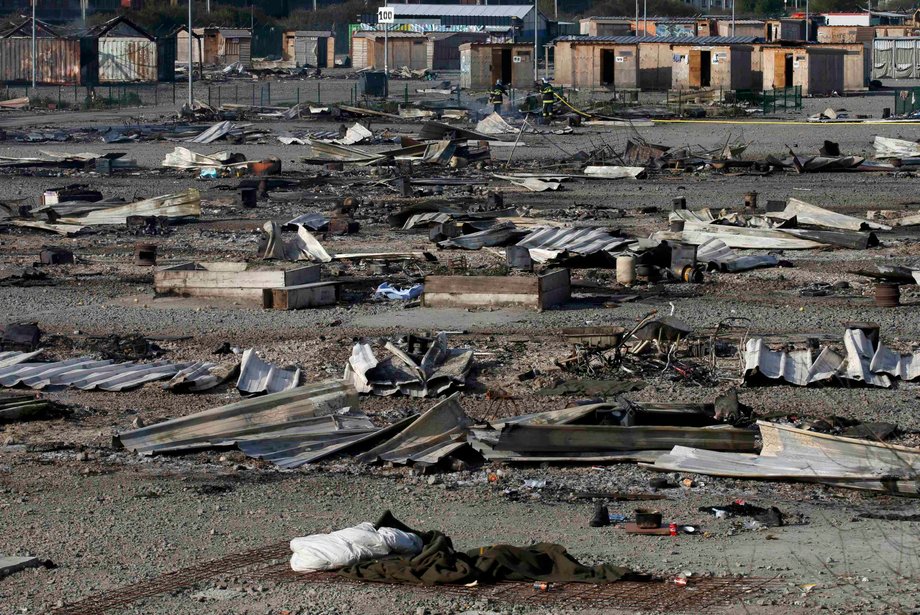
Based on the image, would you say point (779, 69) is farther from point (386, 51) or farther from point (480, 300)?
point (480, 300)

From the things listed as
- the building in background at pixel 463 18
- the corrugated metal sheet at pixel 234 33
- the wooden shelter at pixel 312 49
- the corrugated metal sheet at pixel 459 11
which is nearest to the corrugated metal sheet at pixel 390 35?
the wooden shelter at pixel 312 49

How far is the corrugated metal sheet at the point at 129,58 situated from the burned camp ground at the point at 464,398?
4241 centimetres

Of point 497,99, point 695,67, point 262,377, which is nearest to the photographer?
point 262,377

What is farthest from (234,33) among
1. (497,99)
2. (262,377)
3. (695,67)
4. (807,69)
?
(262,377)

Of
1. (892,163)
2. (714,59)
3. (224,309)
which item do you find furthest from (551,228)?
(714,59)

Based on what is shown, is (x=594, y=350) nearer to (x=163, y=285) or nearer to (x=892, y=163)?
(x=163, y=285)

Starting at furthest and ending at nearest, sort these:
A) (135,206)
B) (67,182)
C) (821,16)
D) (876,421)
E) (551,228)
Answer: (821,16) → (67,182) → (135,206) → (551,228) → (876,421)

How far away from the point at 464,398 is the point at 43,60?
57.5 metres

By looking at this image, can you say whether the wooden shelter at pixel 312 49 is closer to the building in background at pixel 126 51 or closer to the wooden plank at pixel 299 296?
the building in background at pixel 126 51

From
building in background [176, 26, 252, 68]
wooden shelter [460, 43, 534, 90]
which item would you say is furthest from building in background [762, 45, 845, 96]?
building in background [176, 26, 252, 68]

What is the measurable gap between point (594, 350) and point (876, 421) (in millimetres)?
2904

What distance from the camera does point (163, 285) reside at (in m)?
15.7

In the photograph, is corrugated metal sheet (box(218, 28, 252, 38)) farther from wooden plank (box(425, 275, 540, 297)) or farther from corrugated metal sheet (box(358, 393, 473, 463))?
corrugated metal sheet (box(358, 393, 473, 463))

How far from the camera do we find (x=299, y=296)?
14.9m
